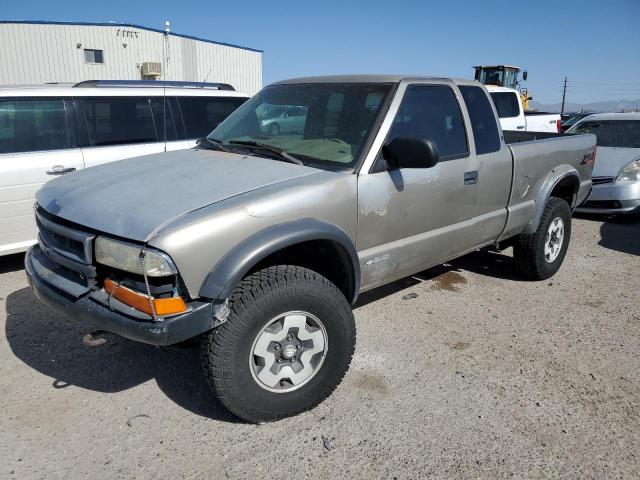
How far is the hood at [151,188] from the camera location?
7.90ft

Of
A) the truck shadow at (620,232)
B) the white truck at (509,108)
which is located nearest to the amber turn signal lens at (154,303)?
the truck shadow at (620,232)

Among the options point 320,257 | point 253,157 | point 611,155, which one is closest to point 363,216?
point 320,257

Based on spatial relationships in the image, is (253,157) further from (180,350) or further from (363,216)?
(180,350)

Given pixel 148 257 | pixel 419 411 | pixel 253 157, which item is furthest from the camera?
pixel 253 157

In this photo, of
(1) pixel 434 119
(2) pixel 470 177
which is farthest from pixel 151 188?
(2) pixel 470 177

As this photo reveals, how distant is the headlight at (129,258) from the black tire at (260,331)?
15.8 inches

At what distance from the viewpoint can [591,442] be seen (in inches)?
104

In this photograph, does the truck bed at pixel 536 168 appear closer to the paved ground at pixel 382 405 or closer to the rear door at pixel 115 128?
the paved ground at pixel 382 405

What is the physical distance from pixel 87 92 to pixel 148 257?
3698mm

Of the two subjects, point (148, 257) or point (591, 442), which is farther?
point (591, 442)

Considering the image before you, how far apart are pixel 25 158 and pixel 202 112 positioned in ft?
6.86

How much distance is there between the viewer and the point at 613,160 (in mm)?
7879

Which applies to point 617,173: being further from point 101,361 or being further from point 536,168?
point 101,361

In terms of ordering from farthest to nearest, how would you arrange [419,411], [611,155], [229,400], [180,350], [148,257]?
[611,155] → [180,350] → [419,411] → [229,400] → [148,257]
